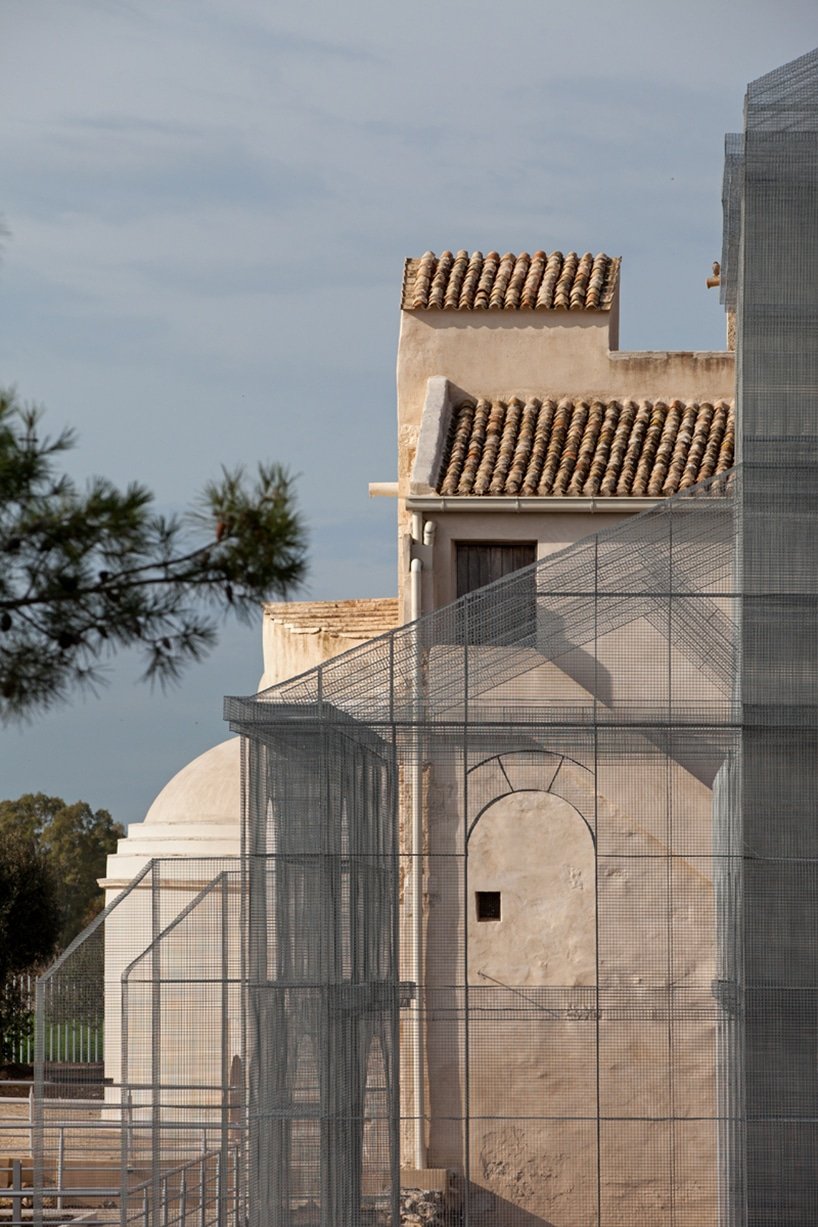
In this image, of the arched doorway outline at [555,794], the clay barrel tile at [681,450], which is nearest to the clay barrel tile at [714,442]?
the clay barrel tile at [681,450]

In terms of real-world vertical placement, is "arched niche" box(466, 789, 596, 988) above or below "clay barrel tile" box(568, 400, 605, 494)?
below

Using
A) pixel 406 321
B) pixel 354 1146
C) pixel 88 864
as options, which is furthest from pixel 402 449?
pixel 88 864

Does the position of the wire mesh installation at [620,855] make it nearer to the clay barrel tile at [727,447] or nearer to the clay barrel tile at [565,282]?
the clay barrel tile at [727,447]

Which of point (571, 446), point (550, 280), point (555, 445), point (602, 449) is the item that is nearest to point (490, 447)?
point (555, 445)

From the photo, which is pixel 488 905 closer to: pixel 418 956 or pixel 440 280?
pixel 418 956

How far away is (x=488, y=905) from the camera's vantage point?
1822cm

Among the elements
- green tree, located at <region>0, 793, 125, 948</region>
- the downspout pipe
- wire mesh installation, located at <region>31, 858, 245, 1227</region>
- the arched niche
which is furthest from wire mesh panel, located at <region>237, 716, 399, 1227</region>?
green tree, located at <region>0, 793, 125, 948</region>

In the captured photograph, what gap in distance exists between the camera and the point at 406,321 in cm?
2266

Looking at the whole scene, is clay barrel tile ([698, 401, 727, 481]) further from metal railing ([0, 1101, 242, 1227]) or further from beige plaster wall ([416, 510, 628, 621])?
metal railing ([0, 1101, 242, 1227])

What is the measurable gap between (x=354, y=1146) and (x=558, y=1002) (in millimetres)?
2023

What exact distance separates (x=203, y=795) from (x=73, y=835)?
41244 mm

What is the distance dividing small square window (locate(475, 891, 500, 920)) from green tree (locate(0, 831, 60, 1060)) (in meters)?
18.4

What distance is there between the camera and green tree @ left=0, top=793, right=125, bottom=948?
2419 inches

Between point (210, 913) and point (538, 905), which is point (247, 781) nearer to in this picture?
point (538, 905)
